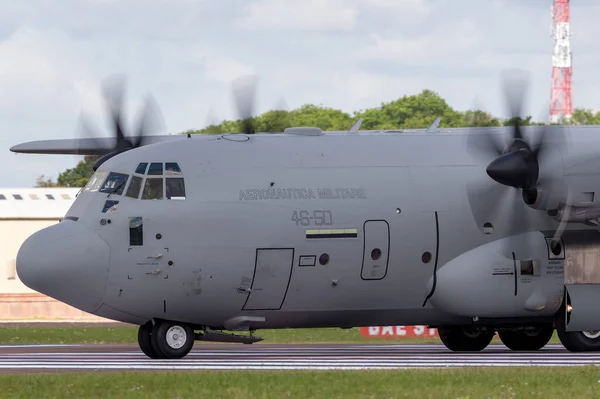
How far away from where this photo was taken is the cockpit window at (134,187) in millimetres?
25047

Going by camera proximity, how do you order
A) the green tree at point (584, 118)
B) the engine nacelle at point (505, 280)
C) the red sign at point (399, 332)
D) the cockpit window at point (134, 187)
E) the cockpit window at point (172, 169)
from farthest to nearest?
the green tree at point (584, 118) < the red sign at point (399, 332) < the engine nacelle at point (505, 280) < the cockpit window at point (172, 169) < the cockpit window at point (134, 187)

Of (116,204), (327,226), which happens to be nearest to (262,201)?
(327,226)

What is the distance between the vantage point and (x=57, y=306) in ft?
208

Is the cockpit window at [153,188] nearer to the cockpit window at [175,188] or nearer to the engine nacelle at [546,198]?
the cockpit window at [175,188]

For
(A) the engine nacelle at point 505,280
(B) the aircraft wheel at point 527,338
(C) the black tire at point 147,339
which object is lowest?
(B) the aircraft wheel at point 527,338

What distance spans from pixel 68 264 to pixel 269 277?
4.30 metres

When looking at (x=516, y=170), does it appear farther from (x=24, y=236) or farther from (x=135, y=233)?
(x=24, y=236)

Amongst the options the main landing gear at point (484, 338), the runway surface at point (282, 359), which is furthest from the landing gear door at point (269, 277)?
the main landing gear at point (484, 338)

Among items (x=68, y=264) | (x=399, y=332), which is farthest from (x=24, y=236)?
(x=68, y=264)

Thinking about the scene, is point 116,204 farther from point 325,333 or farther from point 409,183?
point 325,333

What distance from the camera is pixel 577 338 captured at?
27.3m

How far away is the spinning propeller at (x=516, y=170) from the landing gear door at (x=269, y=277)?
4641 mm

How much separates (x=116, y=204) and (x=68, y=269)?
179cm

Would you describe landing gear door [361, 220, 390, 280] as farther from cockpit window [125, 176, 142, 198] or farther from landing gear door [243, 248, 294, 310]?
cockpit window [125, 176, 142, 198]
